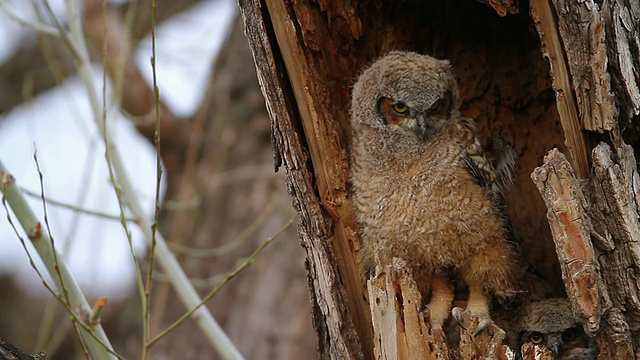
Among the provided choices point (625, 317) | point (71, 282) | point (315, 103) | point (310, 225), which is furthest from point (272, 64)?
point (625, 317)

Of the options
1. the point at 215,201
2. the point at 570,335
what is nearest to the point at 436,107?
the point at 570,335

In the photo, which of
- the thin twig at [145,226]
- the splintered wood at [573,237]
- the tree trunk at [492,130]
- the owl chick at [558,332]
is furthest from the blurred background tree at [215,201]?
the splintered wood at [573,237]

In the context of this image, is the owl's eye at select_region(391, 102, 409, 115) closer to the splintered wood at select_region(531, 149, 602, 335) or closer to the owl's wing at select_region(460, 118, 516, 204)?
the owl's wing at select_region(460, 118, 516, 204)

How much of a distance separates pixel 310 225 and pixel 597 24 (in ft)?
4.05

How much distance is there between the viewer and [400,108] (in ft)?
11.4

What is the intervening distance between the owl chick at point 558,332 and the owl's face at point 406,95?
86 cm

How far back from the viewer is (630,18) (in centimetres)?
277

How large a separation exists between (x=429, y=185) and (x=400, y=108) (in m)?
0.41

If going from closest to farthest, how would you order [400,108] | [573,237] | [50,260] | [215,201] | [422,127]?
[573,237] < [50,260] < [422,127] < [400,108] < [215,201]

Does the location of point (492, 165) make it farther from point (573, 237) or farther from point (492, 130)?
point (573, 237)

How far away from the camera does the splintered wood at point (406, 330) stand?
2.84 meters

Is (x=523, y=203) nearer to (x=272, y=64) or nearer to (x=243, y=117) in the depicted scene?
(x=272, y=64)

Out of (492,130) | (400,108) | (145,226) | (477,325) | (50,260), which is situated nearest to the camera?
(50,260)

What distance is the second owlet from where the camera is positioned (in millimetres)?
3227
